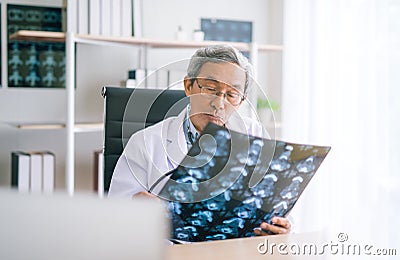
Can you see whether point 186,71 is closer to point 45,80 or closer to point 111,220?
point 111,220

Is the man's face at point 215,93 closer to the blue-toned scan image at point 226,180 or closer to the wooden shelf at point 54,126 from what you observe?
the blue-toned scan image at point 226,180

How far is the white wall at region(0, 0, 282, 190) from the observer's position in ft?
9.52

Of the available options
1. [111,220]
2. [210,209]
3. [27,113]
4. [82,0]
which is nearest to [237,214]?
[210,209]

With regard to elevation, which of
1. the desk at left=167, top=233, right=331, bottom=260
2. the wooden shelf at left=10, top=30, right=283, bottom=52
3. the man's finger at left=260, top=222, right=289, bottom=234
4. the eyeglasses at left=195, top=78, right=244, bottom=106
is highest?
the wooden shelf at left=10, top=30, right=283, bottom=52

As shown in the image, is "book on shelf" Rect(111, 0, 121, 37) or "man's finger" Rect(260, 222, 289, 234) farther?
"book on shelf" Rect(111, 0, 121, 37)

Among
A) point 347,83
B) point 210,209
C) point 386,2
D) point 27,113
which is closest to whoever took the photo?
point 210,209

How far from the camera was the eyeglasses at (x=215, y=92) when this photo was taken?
1396 millimetres

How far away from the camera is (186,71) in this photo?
4.86 ft

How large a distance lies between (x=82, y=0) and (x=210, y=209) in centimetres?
172

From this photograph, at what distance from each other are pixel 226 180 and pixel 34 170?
64.9 inches

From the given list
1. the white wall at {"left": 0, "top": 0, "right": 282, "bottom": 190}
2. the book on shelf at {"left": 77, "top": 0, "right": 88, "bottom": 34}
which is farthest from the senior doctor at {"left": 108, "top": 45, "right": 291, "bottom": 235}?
the white wall at {"left": 0, "top": 0, "right": 282, "bottom": 190}

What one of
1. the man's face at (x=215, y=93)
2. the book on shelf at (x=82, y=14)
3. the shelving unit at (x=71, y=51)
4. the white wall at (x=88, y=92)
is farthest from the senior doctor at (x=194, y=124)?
the white wall at (x=88, y=92)

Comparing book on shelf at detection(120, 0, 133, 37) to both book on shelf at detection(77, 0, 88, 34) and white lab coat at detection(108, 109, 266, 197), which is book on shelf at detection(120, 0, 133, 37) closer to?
book on shelf at detection(77, 0, 88, 34)

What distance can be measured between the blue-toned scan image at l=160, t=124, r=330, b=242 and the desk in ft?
0.14
